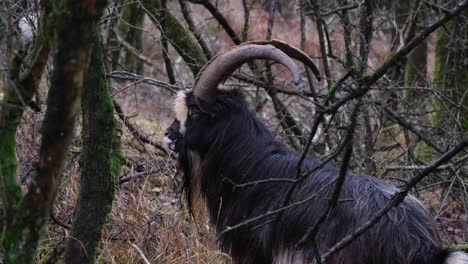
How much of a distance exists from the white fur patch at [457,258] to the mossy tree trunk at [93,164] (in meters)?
1.99

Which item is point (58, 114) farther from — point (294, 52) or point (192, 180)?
point (294, 52)

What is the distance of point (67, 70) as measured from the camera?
2512mm

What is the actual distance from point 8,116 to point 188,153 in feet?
7.96

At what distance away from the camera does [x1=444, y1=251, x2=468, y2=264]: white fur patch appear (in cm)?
438

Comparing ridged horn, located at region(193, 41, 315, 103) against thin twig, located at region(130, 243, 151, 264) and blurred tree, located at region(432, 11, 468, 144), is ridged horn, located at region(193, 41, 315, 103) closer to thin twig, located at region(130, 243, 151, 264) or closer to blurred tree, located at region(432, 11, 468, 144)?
thin twig, located at region(130, 243, 151, 264)

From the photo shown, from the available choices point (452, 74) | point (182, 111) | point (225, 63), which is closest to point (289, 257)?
point (182, 111)

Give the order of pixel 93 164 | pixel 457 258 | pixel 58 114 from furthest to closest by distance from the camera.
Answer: pixel 457 258 < pixel 93 164 < pixel 58 114

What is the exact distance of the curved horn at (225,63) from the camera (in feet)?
17.6

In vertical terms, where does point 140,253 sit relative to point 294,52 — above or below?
below

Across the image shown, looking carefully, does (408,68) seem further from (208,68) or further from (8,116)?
(8,116)

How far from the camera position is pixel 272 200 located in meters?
5.18

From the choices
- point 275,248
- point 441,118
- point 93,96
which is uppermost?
point 93,96

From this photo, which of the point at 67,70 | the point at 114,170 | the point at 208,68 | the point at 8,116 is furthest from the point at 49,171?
the point at 208,68

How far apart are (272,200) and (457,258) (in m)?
1.32
